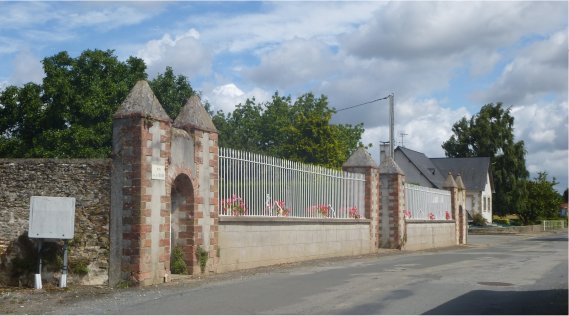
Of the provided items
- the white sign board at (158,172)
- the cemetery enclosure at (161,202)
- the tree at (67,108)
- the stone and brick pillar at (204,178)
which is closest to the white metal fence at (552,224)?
the tree at (67,108)

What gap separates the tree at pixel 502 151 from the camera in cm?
7412

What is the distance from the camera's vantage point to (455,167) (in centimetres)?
7244

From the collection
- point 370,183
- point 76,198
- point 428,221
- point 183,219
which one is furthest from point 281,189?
point 428,221

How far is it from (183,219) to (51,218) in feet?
10.2

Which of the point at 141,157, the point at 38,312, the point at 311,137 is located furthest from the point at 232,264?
the point at 311,137

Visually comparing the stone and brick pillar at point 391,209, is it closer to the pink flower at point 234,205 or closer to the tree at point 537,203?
the pink flower at point 234,205

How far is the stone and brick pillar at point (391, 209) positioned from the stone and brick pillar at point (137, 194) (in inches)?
569

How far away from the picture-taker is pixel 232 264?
1620 cm

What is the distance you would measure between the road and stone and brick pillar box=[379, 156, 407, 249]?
1070cm

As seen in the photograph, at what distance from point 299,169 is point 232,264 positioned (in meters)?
4.48

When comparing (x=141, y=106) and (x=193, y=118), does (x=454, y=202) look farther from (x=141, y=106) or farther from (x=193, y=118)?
(x=141, y=106)

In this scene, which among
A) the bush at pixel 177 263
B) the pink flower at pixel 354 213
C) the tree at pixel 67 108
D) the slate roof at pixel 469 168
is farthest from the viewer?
→ the slate roof at pixel 469 168

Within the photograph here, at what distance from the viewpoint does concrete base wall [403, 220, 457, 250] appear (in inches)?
1113

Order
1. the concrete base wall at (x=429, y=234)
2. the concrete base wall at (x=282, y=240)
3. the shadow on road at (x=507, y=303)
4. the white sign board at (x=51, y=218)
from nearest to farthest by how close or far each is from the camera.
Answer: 1. the shadow on road at (x=507, y=303)
2. the white sign board at (x=51, y=218)
3. the concrete base wall at (x=282, y=240)
4. the concrete base wall at (x=429, y=234)
